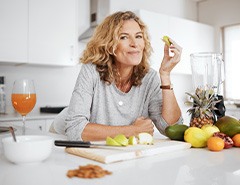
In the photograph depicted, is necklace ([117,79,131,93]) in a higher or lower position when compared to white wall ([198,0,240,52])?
lower

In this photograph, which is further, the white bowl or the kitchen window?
the kitchen window

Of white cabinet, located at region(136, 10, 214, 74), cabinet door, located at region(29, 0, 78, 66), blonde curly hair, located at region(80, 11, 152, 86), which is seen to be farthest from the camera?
white cabinet, located at region(136, 10, 214, 74)

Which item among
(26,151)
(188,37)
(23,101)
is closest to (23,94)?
(23,101)

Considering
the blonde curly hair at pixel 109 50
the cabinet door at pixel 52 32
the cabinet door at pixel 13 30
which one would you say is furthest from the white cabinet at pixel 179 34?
the blonde curly hair at pixel 109 50

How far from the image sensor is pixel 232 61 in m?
4.67

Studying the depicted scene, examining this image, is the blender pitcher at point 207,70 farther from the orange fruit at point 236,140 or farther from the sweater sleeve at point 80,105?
the sweater sleeve at point 80,105

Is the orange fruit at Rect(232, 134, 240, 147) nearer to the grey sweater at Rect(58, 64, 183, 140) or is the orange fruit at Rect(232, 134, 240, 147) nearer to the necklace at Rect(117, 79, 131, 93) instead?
the grey sweater at Rect(58, 64, 183, 140)

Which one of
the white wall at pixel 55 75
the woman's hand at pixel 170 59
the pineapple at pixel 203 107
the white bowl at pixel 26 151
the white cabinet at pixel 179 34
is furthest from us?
the white cabinet at pixel 179 34

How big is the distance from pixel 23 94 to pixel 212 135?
80 centimetres

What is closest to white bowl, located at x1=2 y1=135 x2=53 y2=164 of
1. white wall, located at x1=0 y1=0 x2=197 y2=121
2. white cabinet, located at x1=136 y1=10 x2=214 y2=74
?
white wall, located at x1=0 y1=0 x2=197 y2=121

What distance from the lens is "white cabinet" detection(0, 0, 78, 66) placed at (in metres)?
2.98

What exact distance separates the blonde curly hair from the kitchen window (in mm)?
3323

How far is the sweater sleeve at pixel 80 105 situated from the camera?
128 cm

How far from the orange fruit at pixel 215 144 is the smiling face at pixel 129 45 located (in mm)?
697
